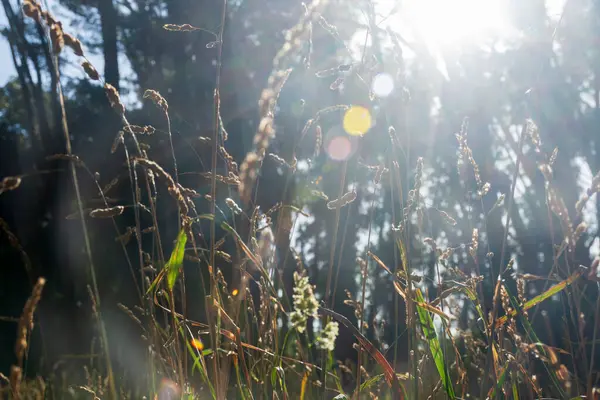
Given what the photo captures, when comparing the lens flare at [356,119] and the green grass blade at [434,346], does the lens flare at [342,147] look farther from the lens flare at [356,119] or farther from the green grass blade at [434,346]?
the green grass blade at [434,346]

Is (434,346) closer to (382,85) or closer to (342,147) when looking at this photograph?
(382,85)

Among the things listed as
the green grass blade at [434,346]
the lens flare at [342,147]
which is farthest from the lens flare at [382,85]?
the green grass blade at [434,346]

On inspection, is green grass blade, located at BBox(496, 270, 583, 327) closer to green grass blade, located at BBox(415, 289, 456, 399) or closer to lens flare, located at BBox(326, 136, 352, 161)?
green grass blade, located at BBox(415, 289, 456, 399)

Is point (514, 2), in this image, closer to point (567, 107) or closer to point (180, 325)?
point (567, 107)

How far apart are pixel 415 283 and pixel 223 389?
0.51 meters

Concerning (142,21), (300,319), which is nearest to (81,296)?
(142,21)

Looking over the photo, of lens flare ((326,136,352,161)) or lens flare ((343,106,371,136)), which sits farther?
lens flare ((326,136,352,161))

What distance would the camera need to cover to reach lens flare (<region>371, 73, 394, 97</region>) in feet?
4.65

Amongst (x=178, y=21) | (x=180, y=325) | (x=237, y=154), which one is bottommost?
(x=180, y=325)

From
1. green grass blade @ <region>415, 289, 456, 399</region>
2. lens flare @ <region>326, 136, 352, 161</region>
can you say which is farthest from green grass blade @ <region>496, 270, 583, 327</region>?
lens flare @ <region>326, 136, 352, 161</region>

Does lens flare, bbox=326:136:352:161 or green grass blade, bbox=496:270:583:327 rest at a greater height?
lens flare, bbox=326:136:352:161

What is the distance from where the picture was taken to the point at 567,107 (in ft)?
18.5

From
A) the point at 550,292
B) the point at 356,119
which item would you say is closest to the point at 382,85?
the point at 356,119

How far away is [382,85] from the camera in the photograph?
1688 millimetres
